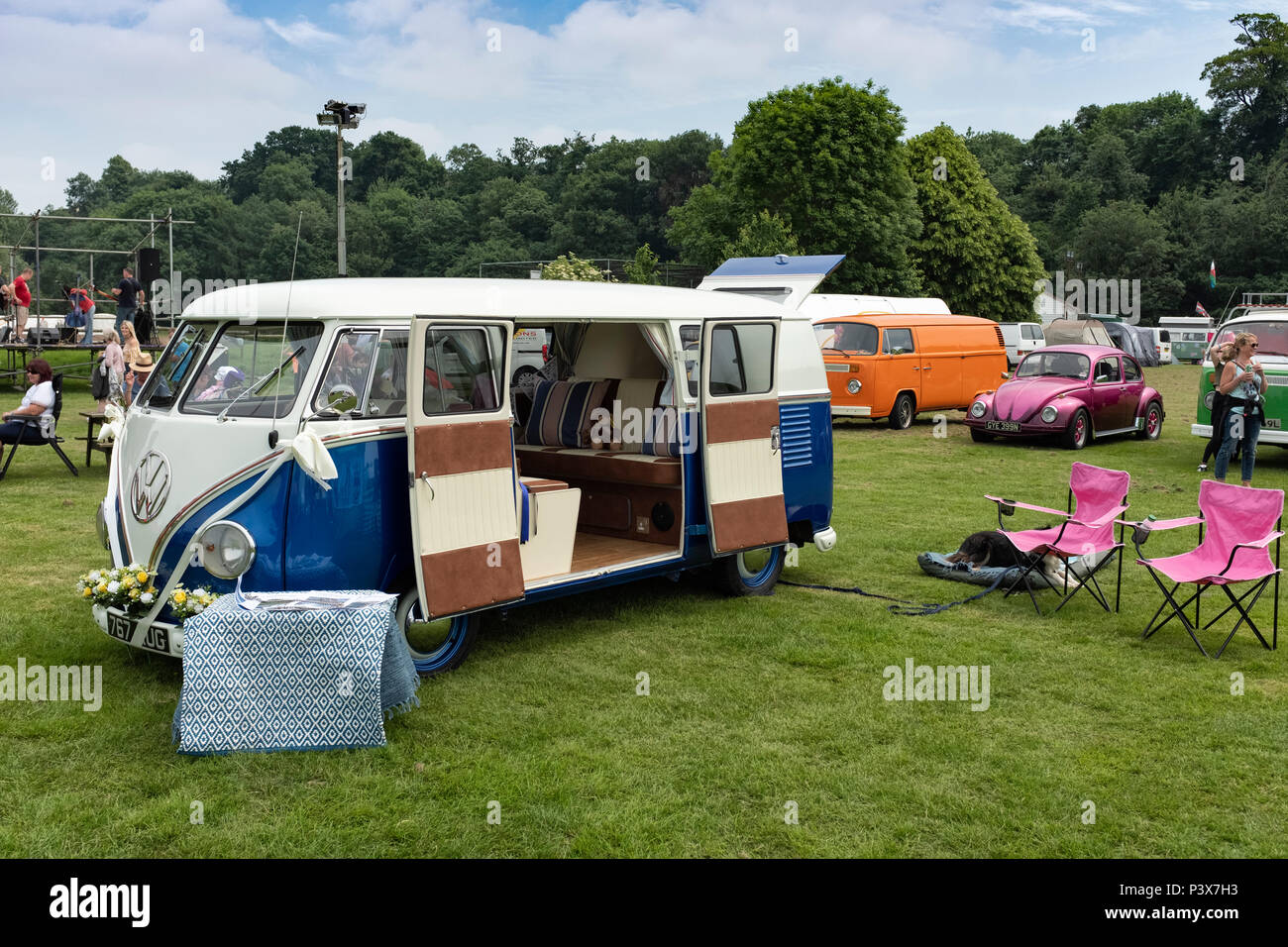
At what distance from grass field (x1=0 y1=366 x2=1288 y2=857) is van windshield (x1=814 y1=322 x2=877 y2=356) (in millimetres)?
11805

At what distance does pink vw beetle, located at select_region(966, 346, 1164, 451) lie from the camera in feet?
59.4

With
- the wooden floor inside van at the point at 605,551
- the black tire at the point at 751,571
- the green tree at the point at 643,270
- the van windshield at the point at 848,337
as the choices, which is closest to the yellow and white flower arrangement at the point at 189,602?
the wooden floor inside van at the point at 605,551

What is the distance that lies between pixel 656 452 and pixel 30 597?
4.64 m

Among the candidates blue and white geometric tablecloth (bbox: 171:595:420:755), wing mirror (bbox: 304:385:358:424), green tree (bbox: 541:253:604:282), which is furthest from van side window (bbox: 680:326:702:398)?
green tree (bbox: 541:253:604:282)

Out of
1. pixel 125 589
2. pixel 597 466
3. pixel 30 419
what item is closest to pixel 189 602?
pixel 125 589

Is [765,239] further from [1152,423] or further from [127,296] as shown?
[127,296]

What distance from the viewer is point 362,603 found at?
5.86 m

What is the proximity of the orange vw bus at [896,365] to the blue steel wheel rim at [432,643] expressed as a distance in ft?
45.7

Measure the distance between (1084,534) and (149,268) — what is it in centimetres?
2445

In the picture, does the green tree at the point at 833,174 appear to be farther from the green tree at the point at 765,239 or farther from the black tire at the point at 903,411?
the black tire at the point at 903,411

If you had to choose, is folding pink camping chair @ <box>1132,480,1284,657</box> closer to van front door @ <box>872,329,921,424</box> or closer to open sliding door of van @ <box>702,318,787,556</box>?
open sliding door of van @ <box>702,318,787,556</box>

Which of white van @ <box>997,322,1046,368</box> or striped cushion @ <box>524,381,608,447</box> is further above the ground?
white van @ <box>997,322,1046,368</box>

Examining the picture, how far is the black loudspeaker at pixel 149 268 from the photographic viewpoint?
27.0 m

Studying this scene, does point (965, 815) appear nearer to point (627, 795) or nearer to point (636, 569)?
point (627, 795)
